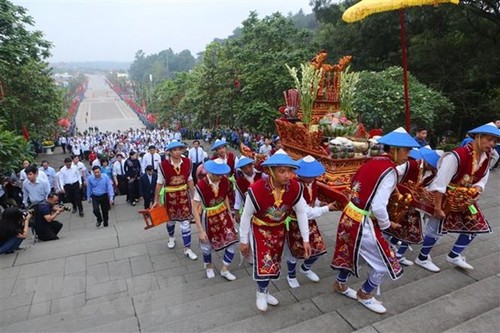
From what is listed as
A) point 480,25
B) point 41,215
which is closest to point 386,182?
point 41,215

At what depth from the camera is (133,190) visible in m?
9.40

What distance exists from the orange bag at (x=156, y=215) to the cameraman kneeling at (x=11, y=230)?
2.20m

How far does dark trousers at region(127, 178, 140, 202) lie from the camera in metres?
9.34

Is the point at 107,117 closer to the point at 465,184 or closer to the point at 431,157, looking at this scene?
the point at 431,157

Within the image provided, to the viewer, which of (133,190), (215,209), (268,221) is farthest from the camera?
(133,190)

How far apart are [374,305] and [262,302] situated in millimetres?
1083

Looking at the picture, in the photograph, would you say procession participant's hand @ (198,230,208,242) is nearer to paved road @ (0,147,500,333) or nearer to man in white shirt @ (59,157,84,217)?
paved road @ (0,147,500,333)

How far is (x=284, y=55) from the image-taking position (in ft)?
48.1

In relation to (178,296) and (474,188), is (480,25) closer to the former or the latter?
(474,188)

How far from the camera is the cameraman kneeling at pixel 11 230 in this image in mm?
5590

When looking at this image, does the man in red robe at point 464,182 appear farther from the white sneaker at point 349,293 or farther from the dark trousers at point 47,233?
the dark trousers at point 47,233

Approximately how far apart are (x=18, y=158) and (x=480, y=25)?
58.0 feet

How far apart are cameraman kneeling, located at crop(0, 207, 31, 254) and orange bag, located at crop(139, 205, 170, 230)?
86.6 inches

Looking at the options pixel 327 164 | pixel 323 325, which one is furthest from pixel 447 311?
pixel 327 164
